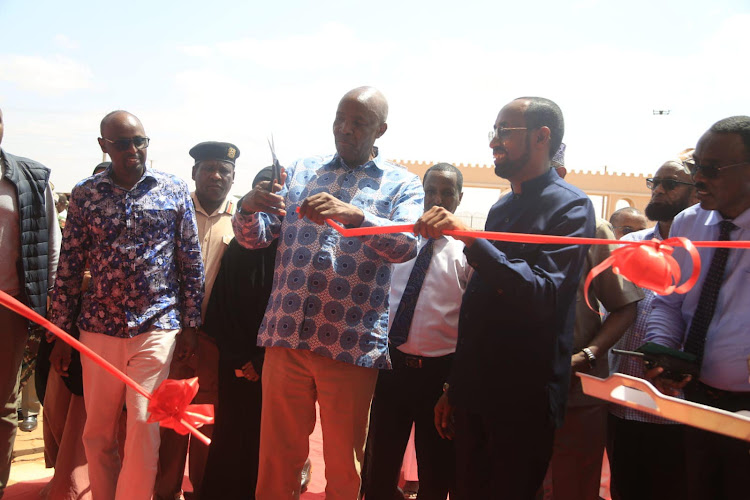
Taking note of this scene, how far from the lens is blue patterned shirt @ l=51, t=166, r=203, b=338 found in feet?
11.8

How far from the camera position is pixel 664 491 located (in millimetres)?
3162

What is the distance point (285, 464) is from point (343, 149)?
1550 mm

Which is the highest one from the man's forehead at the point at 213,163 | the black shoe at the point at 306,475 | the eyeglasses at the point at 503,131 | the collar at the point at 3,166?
the eyeglasses at the point at 503,131

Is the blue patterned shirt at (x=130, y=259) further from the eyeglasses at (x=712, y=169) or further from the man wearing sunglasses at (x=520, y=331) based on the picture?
the eyeglasses at (x=712, y=169)

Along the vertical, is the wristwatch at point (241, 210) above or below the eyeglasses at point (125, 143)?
below

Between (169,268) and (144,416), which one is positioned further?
(169,268)

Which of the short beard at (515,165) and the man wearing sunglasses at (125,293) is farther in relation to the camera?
the man wearing sunglasses at (125,293)

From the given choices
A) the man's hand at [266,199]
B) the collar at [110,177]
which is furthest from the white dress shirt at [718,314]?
the collar at [110,177]

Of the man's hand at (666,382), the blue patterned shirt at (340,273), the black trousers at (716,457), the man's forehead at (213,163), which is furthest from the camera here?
Answer: the man's forehead at (213,163)

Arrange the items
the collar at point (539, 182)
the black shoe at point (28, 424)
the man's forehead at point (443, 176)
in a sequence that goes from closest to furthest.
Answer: the collar at point (539, 182) → the man's forehead at point (443, 176) → the black shoe at point (28, 424)

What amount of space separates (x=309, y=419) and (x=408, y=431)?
832mm

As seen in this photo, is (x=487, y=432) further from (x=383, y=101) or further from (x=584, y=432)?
(x=383, y=101)

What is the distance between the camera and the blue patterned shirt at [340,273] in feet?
9.90

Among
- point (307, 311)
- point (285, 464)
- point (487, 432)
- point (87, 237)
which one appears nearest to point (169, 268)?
point (87, 237)
